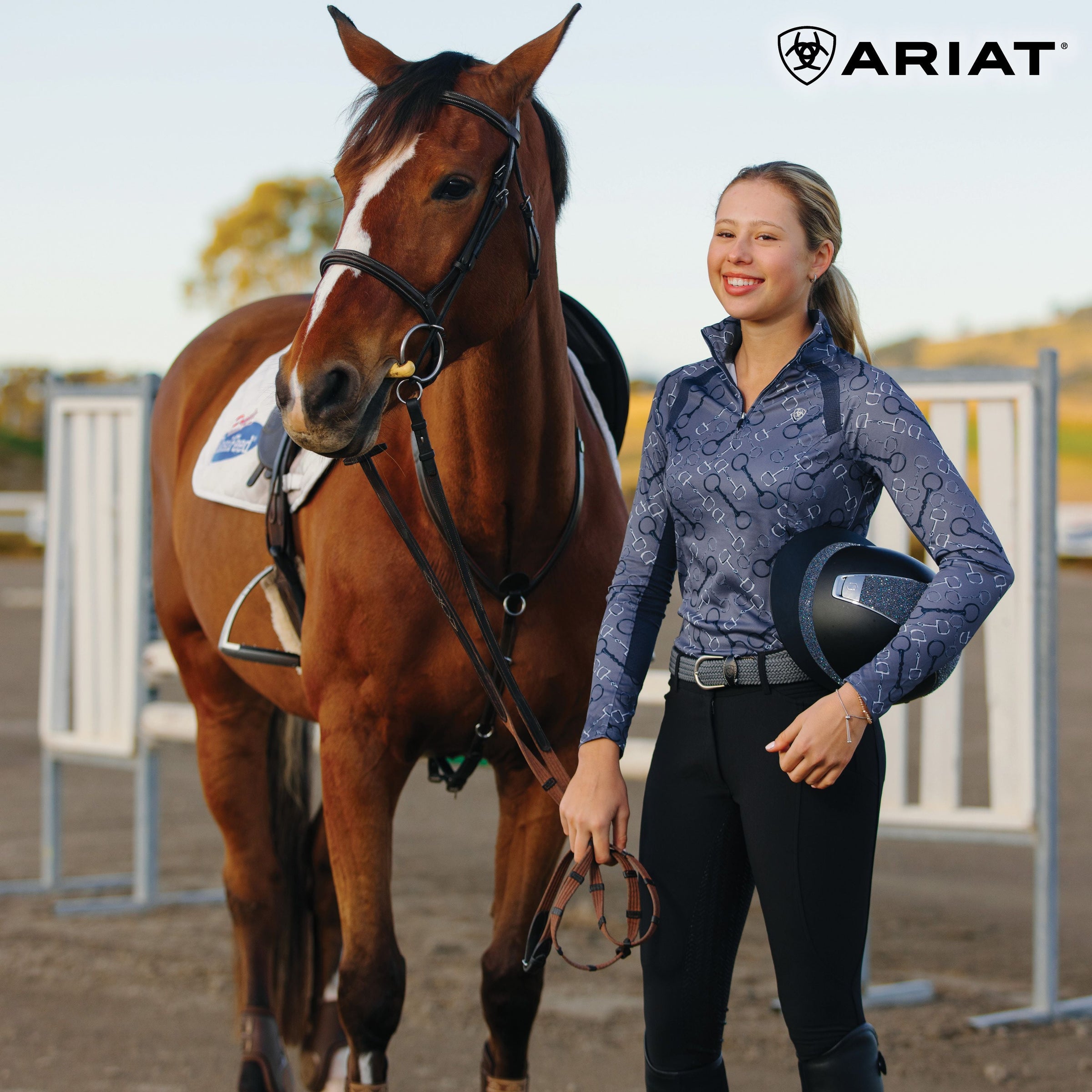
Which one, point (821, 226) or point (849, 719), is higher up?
point (821, 226)

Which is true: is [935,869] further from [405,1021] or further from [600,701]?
[600,701]

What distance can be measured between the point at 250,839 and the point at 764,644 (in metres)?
2.19

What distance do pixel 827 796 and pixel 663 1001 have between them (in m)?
0.41

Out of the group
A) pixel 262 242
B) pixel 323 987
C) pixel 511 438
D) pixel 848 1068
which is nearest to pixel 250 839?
pixel 323 987

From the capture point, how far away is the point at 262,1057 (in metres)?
3.21

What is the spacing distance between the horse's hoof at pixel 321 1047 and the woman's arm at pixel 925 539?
2.22m

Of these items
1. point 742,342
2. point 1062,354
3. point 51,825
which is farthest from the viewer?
point 1062,354

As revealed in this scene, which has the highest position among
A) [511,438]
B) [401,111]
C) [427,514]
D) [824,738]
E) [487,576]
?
[401,111]

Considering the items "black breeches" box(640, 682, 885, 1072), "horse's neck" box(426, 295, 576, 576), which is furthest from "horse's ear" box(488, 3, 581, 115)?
"black breeches" box(640, 682, 885, 1072)

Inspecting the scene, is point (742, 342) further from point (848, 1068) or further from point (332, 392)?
point (848, 1068)

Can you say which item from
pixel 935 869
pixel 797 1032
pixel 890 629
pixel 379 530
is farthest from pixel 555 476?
pixel 935 869

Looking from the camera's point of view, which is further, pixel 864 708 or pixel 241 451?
pixel 241 451

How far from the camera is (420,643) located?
2406 millimetres

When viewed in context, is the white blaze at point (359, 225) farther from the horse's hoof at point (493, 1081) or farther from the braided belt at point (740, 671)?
the horse's hoof at point (493, 1081)
